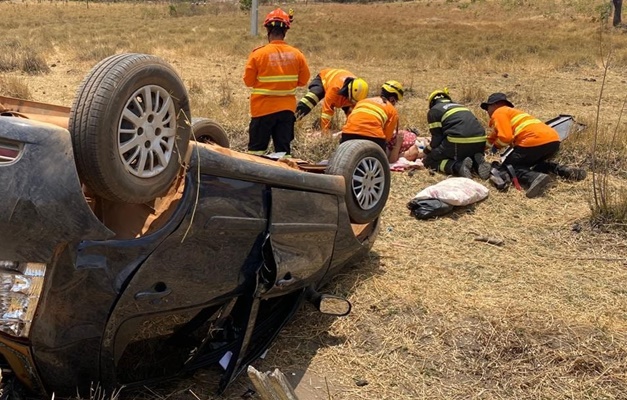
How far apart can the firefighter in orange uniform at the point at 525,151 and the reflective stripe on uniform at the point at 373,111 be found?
4.81 feet

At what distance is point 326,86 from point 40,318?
658 centimetres

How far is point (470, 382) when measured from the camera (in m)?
3.29

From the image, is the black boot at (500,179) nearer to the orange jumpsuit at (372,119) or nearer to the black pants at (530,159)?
the black pants at (530,159)

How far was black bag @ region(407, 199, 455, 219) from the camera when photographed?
586cm

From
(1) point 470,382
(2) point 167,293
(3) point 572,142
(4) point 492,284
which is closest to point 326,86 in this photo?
(3) point 572,142

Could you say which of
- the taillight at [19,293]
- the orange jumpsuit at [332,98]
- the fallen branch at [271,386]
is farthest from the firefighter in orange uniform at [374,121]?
the fallen branch at [271,386]

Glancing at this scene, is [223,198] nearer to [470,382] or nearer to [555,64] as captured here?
[470,382]

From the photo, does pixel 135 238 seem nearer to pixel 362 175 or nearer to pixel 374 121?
pixel 362 175

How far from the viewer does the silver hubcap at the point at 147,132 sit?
7.23ft

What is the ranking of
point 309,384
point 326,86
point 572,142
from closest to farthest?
point 309,384, point 572,142, point 326,86

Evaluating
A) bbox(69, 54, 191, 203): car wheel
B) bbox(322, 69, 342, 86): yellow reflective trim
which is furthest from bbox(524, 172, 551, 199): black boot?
bbox(69, 54, 191, 203): car wheel

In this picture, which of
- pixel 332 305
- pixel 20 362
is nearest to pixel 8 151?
pixel 20 362

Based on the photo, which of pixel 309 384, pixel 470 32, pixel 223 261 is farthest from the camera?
pixel 470 32

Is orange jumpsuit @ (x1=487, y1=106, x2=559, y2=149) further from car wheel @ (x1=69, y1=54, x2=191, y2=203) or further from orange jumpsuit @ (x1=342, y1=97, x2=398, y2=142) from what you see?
car wheel @ (x1=69, y1=54, x2=191, y2=203)
